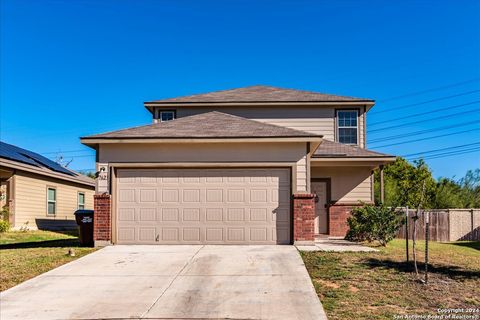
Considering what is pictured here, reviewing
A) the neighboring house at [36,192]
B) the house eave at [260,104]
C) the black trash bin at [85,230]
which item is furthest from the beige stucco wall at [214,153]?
the neighboring house at [36,192]

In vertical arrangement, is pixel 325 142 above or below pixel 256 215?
above

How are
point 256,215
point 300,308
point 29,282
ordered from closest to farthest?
point 300,308 → point 29,282 → point 256,215

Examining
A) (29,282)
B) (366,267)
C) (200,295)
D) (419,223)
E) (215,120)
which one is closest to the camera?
(200,295)

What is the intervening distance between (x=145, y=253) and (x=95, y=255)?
1.21m

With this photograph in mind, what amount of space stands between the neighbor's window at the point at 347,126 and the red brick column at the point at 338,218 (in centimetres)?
308

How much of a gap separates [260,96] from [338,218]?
6.25 m

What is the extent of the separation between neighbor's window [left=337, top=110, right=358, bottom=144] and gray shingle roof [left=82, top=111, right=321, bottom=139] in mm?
6156

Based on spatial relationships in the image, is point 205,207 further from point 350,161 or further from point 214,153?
point 350,161

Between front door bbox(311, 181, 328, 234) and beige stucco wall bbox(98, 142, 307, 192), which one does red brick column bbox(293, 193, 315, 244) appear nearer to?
beige stucco wall bbox(98, 142, 307, 192)

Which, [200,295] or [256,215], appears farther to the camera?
[256,215]

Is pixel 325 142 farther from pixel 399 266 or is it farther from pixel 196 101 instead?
pixel 399 266

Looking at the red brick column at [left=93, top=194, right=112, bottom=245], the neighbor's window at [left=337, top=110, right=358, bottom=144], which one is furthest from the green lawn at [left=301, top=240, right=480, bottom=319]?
the neighbor's window at [left=337, top=110, right=358, bottom=144]

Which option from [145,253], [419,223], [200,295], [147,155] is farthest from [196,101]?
[200,295]

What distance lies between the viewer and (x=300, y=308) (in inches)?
287
